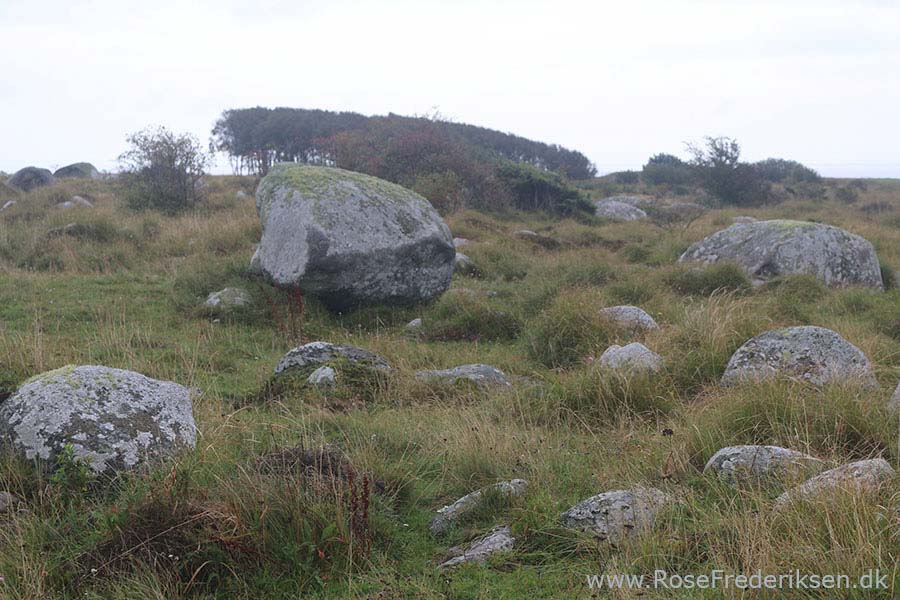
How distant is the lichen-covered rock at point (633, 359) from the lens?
5.89m

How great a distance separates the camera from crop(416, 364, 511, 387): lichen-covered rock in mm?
6328

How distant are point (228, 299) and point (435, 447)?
535 cm

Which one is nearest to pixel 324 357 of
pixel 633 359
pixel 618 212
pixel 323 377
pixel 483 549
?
pixel 323 377

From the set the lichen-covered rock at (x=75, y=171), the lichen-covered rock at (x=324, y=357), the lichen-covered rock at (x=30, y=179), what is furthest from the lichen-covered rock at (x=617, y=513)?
the lichen-covered rock at (x=75, y=171)

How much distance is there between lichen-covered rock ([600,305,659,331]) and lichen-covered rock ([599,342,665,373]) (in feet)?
4.29

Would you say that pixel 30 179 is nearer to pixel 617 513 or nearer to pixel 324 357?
pixel 324 357

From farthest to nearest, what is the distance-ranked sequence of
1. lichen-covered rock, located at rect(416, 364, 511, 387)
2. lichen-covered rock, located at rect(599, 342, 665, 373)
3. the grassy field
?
lichen-covered rock, located at rect(416, 364, 511, 387) → lichen-covered rock, located at rect(599, 342, 665, 373) → the grassy field

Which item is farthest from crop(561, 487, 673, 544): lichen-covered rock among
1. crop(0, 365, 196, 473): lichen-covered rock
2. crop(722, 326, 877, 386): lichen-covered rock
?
crop(0, 365, 196, 473): lichen-covered rock

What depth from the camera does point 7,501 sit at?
3781 millimetres

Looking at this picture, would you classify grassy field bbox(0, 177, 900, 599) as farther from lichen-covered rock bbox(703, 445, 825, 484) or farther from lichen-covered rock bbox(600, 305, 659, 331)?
lichen-covered rock bbox(600, 305, 659, 331)

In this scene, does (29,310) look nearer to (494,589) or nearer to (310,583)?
(310,583)

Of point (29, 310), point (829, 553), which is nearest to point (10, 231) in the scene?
point (29, 310)

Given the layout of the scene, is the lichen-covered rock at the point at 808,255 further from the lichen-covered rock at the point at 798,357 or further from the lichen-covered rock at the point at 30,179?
the lichen-covered rock at the point at 30,179

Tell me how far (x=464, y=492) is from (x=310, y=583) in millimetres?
1215
